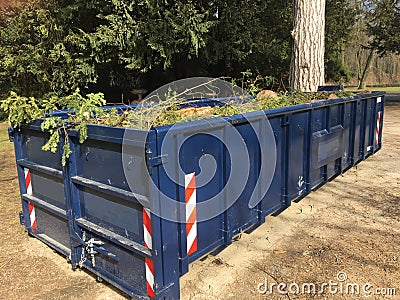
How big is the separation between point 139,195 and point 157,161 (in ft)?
1.02

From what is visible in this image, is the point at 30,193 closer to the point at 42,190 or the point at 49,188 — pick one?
the point at 42,190

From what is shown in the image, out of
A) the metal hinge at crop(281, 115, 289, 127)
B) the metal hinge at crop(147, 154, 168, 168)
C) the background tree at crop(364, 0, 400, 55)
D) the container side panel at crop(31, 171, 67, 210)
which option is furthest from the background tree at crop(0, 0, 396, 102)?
the metal hinge at crop(147, 154, 168, 168)

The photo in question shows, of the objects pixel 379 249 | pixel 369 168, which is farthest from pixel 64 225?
pixel 369 168

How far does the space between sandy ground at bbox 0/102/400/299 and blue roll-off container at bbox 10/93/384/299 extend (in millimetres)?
201

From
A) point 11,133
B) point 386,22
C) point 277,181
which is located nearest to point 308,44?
point 277,181

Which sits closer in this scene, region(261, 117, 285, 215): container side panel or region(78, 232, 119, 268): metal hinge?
region(78, 232, 119, 268): metal hinge

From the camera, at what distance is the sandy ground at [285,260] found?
118 inches

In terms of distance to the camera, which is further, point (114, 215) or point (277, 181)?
point (277, 181)

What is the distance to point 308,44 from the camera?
277 inches

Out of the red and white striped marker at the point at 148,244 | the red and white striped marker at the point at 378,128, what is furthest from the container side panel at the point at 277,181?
the red and white striped marker at the point at 378,128

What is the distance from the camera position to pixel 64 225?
135 inches

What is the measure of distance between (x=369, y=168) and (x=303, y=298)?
4.45 meters

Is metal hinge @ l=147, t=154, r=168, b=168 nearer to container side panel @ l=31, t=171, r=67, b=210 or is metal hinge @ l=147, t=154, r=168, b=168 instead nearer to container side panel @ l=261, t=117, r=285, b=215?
container side panel @ l=31, t=171, r=67, b=210

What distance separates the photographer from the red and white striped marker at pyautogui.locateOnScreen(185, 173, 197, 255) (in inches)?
108
